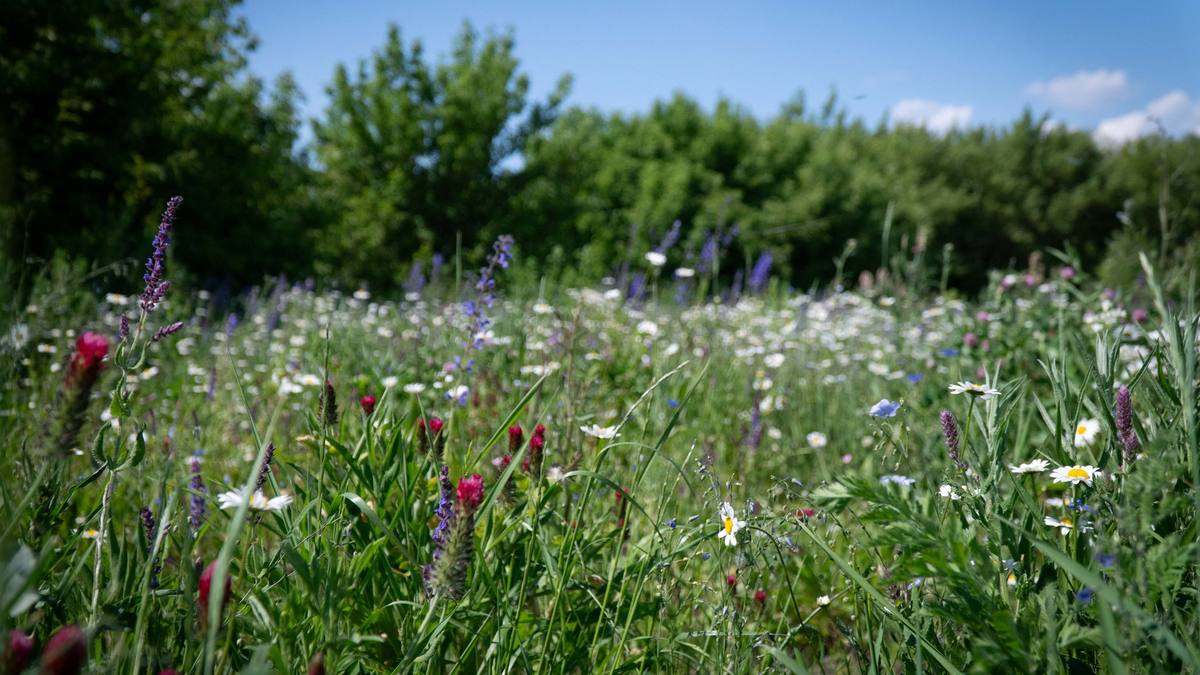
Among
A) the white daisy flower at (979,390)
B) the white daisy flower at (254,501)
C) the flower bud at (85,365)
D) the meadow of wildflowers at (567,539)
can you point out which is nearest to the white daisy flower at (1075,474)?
the meadow of wildflowers at (567,539)

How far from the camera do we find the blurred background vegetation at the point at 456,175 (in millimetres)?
10438

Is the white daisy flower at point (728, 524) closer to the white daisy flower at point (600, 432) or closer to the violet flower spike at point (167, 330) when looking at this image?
the white daisy flower at point (600, 432)

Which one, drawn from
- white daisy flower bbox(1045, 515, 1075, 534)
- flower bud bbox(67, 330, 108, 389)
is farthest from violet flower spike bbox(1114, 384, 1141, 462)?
flower bud bbox(67, 330, 108, 389)

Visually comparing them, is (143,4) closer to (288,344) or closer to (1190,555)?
(288,344)

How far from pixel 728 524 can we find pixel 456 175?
1830 cm

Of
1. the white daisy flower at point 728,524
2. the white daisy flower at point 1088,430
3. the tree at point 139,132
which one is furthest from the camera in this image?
the tree at point 139,132

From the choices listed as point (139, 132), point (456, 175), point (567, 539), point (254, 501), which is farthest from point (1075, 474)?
point (456, 175)

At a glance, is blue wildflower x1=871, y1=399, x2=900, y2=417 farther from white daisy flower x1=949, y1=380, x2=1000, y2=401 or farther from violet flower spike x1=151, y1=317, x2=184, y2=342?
violet flower spike x1=151, y1=317, x2=184, y2=342

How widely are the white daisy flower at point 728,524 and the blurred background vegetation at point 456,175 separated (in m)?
1.06

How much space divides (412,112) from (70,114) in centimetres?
872

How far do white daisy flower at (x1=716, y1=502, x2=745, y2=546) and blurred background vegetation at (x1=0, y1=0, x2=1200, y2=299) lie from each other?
106cm

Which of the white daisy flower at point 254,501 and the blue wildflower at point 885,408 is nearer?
the white daisy flower at point 254,501

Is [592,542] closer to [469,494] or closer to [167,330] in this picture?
[469,494]

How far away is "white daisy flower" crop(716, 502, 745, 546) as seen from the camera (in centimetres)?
142
